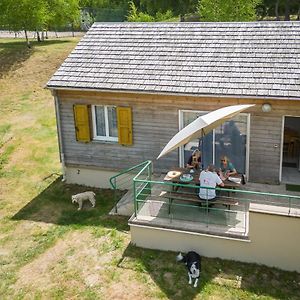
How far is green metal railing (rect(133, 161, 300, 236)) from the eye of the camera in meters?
10.8

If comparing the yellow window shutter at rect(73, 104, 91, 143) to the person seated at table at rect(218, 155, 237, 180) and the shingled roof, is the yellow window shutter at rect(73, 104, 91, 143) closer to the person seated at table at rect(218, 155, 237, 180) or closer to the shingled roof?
the shingled roof

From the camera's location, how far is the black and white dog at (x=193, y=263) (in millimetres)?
10109

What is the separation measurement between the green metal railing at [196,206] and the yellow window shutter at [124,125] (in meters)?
2.28

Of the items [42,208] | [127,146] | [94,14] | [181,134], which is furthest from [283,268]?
[94,14]

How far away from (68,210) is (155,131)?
3.98 metres

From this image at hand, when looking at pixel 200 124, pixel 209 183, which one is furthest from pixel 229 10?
pixel 209 183

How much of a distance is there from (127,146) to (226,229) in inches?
199

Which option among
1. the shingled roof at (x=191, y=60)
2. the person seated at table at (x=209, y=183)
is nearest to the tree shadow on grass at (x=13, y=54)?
the shingled roof at (x=191, y=60)

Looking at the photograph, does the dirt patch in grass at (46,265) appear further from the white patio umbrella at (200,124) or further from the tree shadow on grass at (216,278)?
the white patio umbrella at (200,124)

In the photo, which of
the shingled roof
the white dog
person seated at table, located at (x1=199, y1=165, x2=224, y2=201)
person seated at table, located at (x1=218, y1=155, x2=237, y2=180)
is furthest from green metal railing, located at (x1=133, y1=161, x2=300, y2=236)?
the shingled roof

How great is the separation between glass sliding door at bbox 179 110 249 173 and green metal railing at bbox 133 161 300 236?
1512 millimetres

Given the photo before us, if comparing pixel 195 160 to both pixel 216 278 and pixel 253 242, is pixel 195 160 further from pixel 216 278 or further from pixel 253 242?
pixel 216 278

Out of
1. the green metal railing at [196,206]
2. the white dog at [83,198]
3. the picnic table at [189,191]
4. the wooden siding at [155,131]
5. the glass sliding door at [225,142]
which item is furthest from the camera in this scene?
the white dog at [83,198]

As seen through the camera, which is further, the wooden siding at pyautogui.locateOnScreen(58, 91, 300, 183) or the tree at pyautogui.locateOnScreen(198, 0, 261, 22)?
the tree at pyautogui.locateOnScreen(198, 0, 261, 22)
